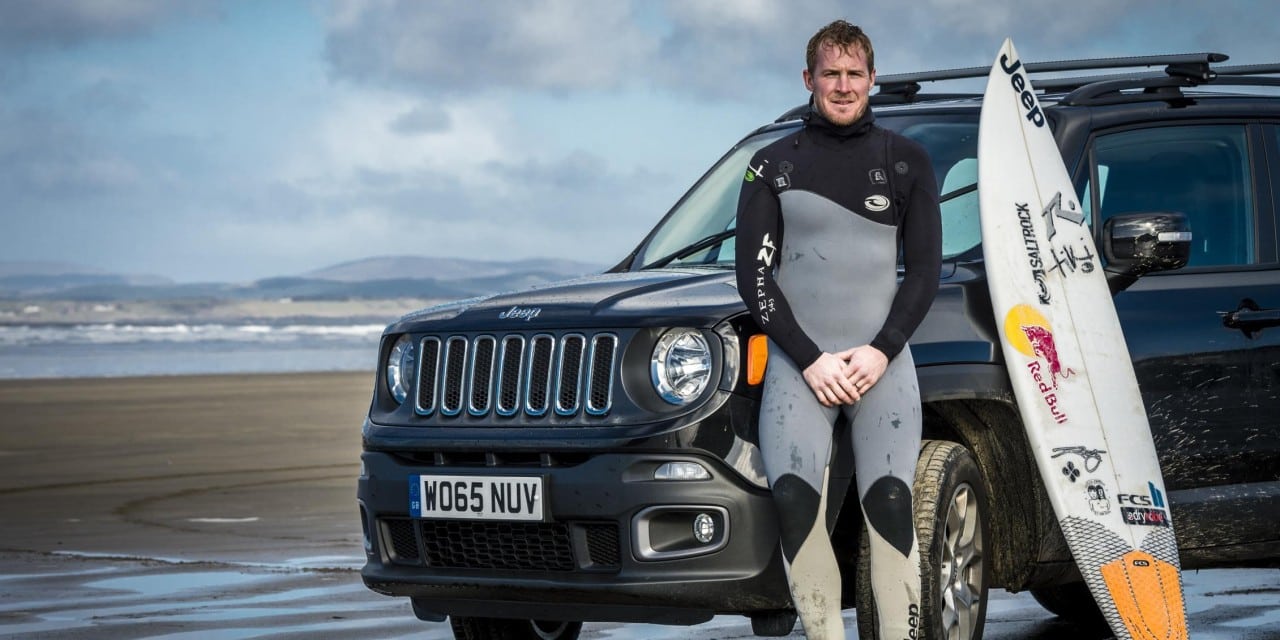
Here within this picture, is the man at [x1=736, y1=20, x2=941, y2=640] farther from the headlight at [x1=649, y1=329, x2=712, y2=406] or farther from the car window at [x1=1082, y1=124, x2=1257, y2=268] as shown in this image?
the car window at [x1=1082, y1=124, x2=1257, y2=268]

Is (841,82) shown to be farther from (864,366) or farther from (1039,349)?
(1039,349)

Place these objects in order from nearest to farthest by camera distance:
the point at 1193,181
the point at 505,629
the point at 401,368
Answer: the point at 401,368 < the point at 505,629 < the point at 1193,181

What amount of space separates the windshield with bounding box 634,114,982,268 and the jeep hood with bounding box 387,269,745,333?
538 millimetres

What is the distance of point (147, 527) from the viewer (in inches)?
469

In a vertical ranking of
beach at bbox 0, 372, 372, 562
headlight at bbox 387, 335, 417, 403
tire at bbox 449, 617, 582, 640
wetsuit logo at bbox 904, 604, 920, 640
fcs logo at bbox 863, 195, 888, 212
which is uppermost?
fcs logo at bbox 863, 195, 888, 212

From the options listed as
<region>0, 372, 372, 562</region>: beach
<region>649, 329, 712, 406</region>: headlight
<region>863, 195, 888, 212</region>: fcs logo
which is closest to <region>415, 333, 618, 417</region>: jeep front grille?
<region>649, 329, 712, 406</region>: headlight

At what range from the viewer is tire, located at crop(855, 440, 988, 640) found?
5559 mm

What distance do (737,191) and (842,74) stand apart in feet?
5.54

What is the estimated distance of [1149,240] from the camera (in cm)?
604

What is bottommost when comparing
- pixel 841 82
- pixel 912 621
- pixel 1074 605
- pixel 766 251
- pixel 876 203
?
pixel 1074 605

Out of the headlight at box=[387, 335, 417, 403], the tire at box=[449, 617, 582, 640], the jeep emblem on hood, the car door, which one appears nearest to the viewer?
the jeep emblem on hood

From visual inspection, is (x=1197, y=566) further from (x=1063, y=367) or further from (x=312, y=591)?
(x=312, y=591)

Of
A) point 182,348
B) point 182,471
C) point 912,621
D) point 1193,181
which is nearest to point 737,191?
point 1193,181

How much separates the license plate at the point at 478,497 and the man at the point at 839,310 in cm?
68
